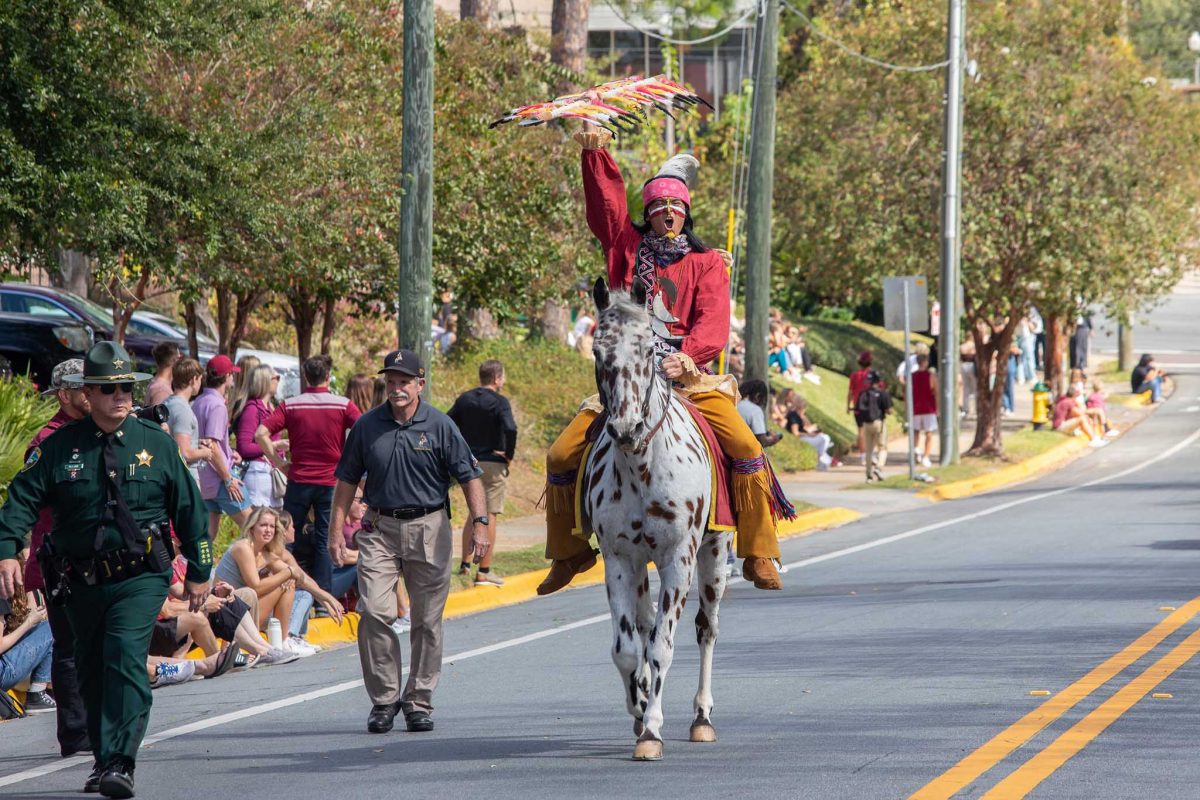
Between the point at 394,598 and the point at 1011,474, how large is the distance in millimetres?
21990

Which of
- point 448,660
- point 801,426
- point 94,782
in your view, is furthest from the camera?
point 801,426

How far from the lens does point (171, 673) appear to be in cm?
1202

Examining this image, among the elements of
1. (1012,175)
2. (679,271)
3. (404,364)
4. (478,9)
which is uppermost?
(478,9)

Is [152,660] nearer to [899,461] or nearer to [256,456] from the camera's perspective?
[256,456]

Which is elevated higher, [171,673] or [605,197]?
[605,197]

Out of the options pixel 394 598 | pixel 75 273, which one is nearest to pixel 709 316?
pixel 394 598

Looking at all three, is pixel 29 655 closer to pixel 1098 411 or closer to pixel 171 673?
pixel 171 673

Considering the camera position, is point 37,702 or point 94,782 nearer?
point 94,782

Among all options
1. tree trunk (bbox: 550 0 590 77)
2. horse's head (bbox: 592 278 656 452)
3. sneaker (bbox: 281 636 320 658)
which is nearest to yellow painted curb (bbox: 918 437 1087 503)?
tree trunk (bbox: 550 0 590 77)

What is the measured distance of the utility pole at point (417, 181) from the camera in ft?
50.9

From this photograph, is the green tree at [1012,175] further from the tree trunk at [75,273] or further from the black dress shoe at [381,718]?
the black dress shoe at [381,718]

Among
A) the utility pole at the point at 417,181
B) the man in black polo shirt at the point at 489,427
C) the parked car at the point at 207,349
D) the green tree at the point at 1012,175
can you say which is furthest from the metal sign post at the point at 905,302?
the utility pole at the point at 417,181

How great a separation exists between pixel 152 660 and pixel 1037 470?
897 inches

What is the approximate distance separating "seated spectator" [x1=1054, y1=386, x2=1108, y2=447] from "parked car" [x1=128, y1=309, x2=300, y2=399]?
1729cm
